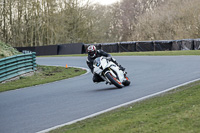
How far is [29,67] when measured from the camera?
1994 cm

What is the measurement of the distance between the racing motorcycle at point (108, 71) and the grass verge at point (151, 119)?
3.02 m

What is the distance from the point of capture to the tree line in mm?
57125

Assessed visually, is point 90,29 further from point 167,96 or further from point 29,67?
point 167,96

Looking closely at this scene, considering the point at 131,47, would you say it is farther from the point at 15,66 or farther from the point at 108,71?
the point at 108,71

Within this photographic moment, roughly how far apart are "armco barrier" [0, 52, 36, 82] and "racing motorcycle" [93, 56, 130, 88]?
7403mm

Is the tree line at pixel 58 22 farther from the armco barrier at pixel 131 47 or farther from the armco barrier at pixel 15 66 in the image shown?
the armco barrier at pixel 15 66

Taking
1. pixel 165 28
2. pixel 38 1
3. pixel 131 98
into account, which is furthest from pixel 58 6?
pixel 131 98

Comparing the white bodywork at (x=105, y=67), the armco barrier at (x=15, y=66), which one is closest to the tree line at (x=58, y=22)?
the armco barrier at (x=15, y=66)

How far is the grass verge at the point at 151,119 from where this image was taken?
204 inches

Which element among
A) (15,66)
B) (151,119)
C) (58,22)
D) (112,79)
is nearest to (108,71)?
(112,79)

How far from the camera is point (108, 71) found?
11.0 metres

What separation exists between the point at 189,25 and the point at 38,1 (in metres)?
23.9

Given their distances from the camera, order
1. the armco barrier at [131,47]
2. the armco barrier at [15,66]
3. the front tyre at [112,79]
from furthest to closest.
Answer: the armco barrier at [131,47] → the armco barrier at [15,66] → the front tyre at [112,79]

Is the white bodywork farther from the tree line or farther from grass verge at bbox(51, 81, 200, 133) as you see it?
the tree line
